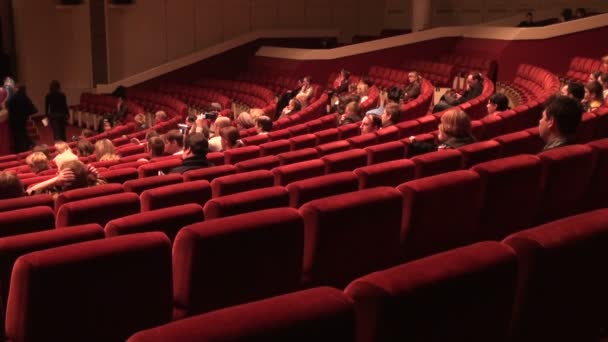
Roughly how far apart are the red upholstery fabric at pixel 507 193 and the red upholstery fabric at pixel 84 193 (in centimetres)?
107

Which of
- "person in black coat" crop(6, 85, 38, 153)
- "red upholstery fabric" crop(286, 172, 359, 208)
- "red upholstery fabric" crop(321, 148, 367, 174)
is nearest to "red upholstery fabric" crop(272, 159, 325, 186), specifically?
"red upholstery fabric" crop(321, 148, 367, 174)

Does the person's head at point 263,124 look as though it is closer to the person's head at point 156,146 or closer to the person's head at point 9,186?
the person's head at point 156,146

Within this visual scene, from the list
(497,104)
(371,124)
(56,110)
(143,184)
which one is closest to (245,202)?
(143,184)

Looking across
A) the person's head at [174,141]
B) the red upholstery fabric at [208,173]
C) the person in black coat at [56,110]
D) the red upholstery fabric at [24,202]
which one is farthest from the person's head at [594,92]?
the person in black coat at [56,110]

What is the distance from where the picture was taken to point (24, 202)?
5.98 ft

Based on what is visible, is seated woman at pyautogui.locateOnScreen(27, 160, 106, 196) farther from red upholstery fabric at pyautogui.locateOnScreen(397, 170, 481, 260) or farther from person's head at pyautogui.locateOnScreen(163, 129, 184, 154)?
red upholstery fabric at pyautogui.locateOnScreen(397, 170, 481, 260)

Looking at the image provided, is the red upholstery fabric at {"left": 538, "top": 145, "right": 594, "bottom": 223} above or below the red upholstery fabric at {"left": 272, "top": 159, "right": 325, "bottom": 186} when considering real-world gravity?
above

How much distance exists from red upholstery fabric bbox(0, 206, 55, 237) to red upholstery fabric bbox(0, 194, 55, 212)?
0.89 ft

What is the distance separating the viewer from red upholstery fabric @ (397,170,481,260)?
1.41 m

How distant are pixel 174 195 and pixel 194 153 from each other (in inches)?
30.3

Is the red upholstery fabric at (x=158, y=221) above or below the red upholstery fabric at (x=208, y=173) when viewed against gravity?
above

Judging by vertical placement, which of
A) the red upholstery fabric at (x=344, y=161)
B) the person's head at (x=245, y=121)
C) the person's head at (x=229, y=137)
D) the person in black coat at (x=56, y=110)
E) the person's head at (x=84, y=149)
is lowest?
the person in black coat at (x=56, y=110)

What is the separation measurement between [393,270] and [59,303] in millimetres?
526

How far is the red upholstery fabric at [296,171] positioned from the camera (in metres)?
2.02
